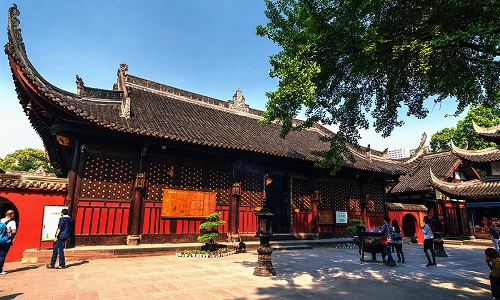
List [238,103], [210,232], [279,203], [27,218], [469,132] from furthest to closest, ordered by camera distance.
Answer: [469,132]
[238,103]
[279,203]
[210,232]
[27,218]

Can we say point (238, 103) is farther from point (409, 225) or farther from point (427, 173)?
point (427, 173)

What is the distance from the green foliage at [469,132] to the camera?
2822 centimetres

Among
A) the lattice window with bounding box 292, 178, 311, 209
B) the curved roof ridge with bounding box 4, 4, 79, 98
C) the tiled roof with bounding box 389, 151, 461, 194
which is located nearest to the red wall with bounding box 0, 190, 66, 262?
the curved roof ridge with bounding box 4, 4, 79, 98

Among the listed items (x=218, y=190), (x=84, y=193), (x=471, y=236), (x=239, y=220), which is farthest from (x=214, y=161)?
(x=471, y=236)

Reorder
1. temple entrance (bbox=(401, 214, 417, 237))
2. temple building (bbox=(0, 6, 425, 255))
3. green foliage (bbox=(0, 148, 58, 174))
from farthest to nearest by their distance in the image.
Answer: green foliage (bbox=(0, 148, 58, 174)), temple entrance (bbox=(401, 214, 417, 237)), temple building (bbox=(0, 6, 425, 255))

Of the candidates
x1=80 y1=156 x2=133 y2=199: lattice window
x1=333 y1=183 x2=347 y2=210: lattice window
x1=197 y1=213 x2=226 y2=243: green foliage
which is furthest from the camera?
x1=333 y1=183 x2=347 y2=210: lattice window

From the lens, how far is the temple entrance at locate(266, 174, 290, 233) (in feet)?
45.3

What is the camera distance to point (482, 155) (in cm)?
1820

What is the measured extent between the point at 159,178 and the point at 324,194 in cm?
856

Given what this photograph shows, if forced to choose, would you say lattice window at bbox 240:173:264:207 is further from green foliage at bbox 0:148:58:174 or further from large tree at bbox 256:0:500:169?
green foliage at bbox 0:148:58:174

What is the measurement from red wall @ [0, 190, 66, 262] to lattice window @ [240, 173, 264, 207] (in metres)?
6.89

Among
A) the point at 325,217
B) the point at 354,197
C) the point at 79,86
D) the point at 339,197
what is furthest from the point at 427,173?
the point at 79,86

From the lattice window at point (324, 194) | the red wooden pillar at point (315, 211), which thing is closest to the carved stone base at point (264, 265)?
the red wooden pillar at point (315, 211)

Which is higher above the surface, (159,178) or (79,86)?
(79,86)
